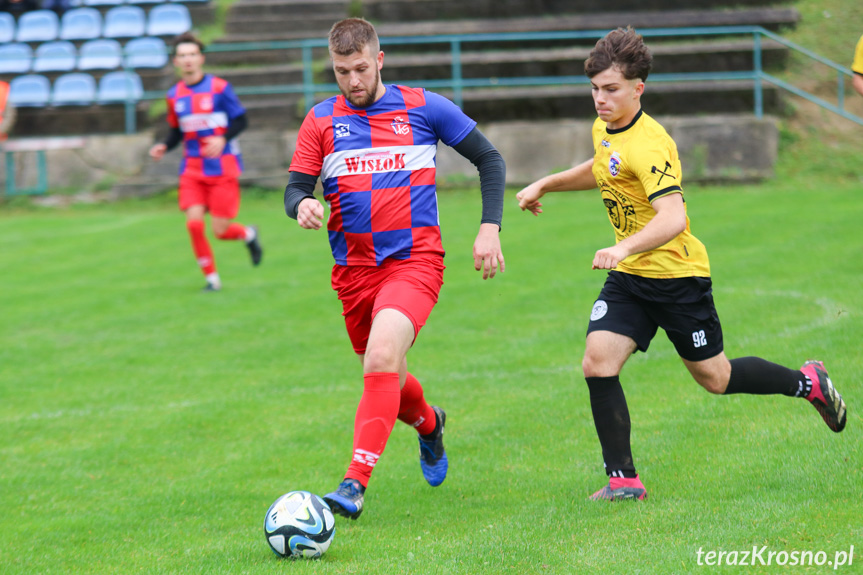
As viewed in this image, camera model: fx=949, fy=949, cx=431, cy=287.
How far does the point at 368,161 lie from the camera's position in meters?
4.38

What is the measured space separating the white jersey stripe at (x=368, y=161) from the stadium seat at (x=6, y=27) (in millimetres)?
18402

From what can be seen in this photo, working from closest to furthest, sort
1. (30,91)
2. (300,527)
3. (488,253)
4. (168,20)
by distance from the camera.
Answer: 1. (300,527)
2. (488,253)
3. (30,91)
4. (168,20)

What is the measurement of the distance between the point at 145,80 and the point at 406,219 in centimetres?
1544

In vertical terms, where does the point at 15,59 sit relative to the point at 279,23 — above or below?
below

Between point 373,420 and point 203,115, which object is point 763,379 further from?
point 203,115

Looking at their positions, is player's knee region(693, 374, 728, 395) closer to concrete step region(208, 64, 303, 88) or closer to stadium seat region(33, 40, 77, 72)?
concrete step region(208, 64, 303, 88)

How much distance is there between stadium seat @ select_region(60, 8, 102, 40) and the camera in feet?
65.2

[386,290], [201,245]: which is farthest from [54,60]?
[386,290]

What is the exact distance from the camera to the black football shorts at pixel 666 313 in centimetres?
418

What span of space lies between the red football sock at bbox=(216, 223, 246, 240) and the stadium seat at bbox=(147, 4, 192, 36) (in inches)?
415

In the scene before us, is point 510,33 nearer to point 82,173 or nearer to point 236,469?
point 82,173

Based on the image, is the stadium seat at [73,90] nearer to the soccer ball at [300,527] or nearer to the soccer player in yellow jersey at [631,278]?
the soccer player in yellow jersey at [631,278]

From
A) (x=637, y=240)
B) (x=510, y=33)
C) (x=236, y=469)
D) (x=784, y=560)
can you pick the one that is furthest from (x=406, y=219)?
(x=510, y=33)

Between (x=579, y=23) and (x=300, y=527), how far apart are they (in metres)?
15.7
